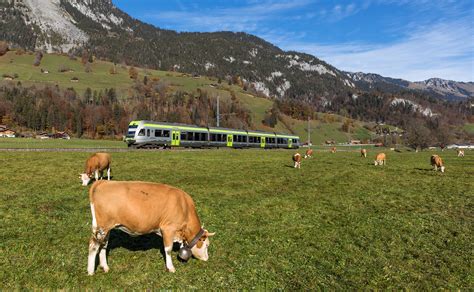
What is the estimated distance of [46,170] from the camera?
A: 2089cm

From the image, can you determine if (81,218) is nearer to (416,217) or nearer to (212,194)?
(212,194)

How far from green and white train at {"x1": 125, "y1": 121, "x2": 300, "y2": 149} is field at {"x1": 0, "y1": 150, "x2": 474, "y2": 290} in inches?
1031

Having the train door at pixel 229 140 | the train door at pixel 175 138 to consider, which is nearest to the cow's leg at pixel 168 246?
the train door at pixel 175 138

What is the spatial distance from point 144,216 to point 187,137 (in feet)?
147

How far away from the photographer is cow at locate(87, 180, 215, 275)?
7.28 meters

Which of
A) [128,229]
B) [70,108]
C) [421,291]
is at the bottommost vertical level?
[421,291]

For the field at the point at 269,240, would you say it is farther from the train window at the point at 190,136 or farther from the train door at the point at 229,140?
the train door at the point at 229,140

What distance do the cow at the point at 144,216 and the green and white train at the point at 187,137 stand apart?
127ft

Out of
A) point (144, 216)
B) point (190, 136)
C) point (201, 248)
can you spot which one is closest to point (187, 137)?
point (190, 136)

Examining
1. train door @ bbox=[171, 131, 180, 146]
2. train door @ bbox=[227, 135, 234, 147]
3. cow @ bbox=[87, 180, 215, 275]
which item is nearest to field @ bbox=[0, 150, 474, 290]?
cow @ bbox=[87, 180, 215, 275]

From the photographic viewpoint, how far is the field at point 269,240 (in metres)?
7.57

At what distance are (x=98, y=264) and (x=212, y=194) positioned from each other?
342 inches

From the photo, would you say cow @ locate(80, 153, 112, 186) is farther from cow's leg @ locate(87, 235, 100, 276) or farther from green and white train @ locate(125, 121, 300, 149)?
green and white train @ locate(125, 121, 300, 149)

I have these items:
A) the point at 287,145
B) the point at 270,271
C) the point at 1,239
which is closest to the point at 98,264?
the point at 1,239
